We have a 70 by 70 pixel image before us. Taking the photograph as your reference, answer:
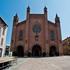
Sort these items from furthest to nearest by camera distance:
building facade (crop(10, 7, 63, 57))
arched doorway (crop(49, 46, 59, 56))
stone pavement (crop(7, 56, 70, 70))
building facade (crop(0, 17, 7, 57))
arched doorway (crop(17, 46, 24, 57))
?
1. arched doorway (crop(17, 46, 24, 57))
2. arched doorway (crop(49, 46, 59, 56))
3. building facade (crop(10, 7, 63, 57))
4. building facade (crop(0, 17, 7, 57))
5. stone pavement (crop(7, 56, 70, 70))

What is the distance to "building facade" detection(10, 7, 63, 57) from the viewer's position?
3888 centimetres

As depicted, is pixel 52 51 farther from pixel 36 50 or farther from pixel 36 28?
pixel 36 28

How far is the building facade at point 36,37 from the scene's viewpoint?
38875 millimetres

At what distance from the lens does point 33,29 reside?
136 ft

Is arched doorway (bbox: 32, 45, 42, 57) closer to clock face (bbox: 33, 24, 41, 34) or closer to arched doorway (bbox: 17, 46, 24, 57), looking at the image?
arched doorway (bbox: 17, 46, 24, 57)

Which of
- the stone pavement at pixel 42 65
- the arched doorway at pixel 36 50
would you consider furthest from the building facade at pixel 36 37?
the stone pavement at pixel 42 65

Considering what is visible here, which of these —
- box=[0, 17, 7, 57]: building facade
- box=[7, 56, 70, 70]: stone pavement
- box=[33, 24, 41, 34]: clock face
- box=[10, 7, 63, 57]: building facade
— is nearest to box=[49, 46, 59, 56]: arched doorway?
box=[10, 7, 63, 57]: building facade

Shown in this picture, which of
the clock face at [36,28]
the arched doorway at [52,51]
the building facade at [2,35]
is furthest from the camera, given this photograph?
the clock face at [36,28]

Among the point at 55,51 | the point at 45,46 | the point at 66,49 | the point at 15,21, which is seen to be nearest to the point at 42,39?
the point at 45,46

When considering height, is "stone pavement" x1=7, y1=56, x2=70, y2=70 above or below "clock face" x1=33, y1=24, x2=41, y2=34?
below

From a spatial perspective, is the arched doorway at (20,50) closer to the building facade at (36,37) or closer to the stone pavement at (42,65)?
the building facade at (36,37)

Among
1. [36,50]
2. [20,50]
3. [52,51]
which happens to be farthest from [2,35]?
[52,51]

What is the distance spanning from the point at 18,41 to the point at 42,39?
8.52m

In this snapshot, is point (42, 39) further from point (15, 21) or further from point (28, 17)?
point (15, 21)
